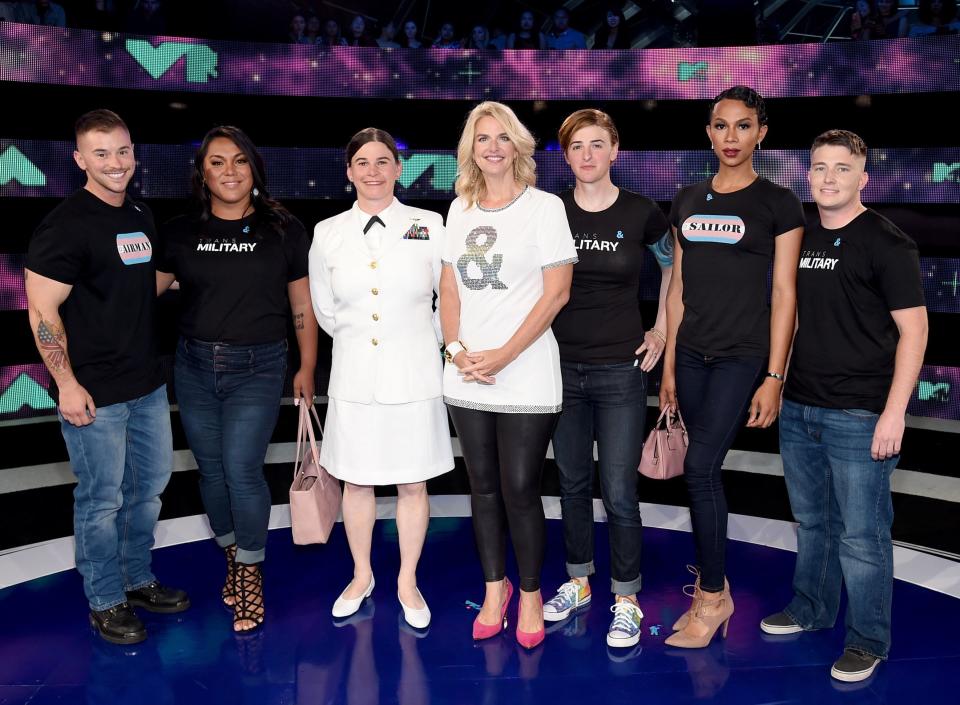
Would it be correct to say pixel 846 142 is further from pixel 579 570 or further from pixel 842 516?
pixel 579 570

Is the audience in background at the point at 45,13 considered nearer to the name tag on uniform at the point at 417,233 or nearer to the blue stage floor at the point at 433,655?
the blue stage floor at the point at 433,655

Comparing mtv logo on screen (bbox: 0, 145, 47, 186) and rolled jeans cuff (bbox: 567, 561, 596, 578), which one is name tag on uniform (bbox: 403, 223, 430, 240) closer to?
rolled jeans cuff (bbox: 567, 561, 596, 578)

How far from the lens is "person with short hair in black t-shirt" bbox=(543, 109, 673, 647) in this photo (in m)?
2.91

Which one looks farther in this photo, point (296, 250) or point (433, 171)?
point (433, 171)

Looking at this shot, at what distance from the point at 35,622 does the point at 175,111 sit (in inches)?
221

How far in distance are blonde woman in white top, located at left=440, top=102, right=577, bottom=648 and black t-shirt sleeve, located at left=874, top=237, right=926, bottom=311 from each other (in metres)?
0.95

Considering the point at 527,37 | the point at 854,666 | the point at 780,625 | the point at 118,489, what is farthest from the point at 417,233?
the point at 527,37

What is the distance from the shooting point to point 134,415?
10.1 feet

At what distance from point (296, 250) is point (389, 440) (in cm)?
83

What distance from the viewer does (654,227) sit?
9.96 feet

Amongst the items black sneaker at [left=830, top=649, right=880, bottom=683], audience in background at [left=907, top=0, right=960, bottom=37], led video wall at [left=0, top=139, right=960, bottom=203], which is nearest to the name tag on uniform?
black sneaker at [left=830, top=649, right=880, bottom=683]

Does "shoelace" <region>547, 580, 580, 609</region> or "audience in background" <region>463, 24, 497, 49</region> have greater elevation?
"audience in background" <region>463, 24, 497, 49</region>

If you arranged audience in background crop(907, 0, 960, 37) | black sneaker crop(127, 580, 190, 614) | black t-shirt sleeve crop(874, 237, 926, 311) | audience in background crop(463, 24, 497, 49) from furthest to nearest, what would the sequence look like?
audience in background crop(463, 24, 497, 49)
audience in background crop(907, 0, 960, 37)
black sneaker crop(127, 580, 190, 614)
black t-shirt sleeve crop(874, 237, 926, 311)

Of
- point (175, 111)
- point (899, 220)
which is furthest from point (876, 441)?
point (175, 111)
